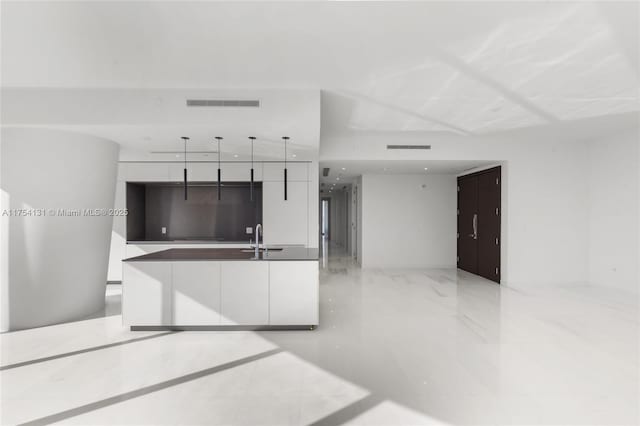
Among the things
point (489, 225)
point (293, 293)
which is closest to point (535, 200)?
point (489, 225)

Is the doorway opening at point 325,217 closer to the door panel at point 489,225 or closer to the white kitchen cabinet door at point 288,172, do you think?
the door panel at point 489,225

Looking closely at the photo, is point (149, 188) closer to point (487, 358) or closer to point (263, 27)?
point (263, 27)

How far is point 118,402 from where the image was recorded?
2641 mm

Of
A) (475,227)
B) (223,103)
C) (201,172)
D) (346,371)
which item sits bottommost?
(346,371)

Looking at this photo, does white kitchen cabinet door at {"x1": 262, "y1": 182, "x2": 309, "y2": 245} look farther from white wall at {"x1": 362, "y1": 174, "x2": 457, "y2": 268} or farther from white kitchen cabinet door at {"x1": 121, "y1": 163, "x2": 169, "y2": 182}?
white wall at {"x1": 362, "y1": 174, "x2": 457, "y2": 268}

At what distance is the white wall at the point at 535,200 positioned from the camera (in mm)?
7438

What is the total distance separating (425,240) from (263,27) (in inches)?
312

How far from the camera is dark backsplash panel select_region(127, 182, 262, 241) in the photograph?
26.6 feet

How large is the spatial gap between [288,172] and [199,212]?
2.47m

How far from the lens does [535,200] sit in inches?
294

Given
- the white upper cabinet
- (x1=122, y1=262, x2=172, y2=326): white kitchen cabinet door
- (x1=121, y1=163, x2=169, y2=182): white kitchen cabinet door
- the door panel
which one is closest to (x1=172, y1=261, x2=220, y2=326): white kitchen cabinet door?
(x1=122, y1=262, x2=172, y2=326): white kitchen cabinet door

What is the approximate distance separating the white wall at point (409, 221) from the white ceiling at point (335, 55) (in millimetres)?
4393

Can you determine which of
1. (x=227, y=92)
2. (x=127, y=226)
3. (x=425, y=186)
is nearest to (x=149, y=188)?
(x=127, y=226)

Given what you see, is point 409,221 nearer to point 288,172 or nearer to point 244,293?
point 288,172
